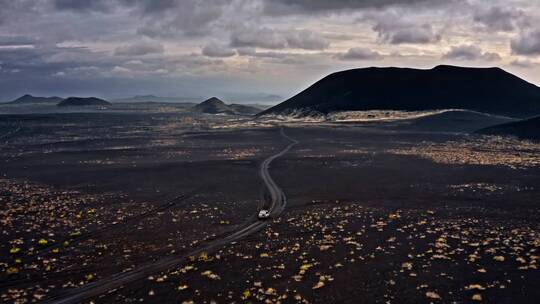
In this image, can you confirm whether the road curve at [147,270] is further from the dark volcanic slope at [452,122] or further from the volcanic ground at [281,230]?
the dark volcanic slope at [452,122]

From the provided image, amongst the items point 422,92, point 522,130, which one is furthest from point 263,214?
point 422,92

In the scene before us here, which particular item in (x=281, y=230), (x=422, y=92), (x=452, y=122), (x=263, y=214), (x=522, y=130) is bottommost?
(x=281, y=230)

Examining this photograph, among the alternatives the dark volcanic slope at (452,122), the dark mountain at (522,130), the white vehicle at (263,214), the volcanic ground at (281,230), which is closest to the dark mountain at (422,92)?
the dark volcanic slope at (452,122)

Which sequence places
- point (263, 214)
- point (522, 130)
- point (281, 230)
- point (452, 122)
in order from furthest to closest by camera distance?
point (452, 122) → point (522, 130) → point (263, 214) → point (281, 230)

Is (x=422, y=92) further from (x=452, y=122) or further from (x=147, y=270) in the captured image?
(x=147, y=270)

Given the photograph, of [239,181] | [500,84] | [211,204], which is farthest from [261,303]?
[500,84]

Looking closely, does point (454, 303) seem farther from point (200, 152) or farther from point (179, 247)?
point (200, 152)

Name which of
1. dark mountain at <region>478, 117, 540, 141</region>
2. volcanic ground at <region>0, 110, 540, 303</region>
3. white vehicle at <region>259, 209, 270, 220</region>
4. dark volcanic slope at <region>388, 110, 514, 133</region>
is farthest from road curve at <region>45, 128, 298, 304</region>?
dark volcanic slope at <region>388, 110, 514, 133</region>
